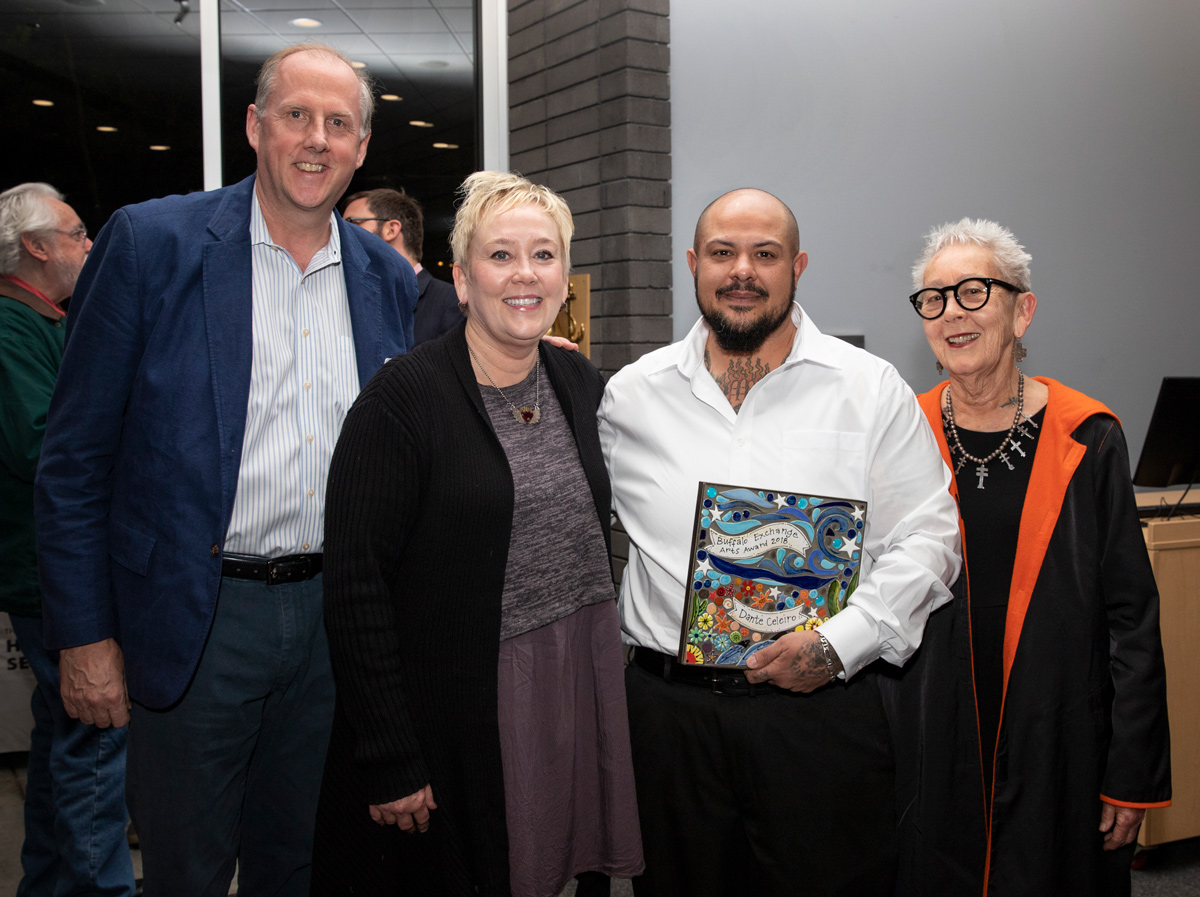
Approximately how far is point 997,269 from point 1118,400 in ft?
9.39

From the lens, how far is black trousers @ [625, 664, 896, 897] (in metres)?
1.74

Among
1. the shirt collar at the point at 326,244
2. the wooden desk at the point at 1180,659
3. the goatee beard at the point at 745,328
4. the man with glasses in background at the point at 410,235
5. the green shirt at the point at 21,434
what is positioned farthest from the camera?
the man with glasses in background at the point at 410,235

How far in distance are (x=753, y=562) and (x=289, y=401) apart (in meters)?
0.97

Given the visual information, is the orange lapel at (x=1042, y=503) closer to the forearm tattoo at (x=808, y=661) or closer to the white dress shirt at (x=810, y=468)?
the white dress shirt at (x=810, y=468)

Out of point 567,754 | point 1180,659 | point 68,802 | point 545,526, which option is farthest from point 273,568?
point 1180,659

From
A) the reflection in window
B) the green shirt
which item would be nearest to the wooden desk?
the green shirt

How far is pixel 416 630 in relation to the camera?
158cm

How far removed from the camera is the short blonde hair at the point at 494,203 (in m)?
1.71

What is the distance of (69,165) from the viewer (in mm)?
3668

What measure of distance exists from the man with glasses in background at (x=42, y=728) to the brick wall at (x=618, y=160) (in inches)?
76.5

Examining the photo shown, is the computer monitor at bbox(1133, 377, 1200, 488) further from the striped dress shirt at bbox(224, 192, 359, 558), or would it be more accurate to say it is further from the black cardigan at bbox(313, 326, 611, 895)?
the striped dress shirt at bbox(224, 192, 359, 558)

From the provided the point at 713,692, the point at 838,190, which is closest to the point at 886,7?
the point at 838,190

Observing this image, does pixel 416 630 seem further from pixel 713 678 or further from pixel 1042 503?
pixel 1042 503

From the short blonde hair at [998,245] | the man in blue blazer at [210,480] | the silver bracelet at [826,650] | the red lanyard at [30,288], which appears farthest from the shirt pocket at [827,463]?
the red lanyard at [30,288]
